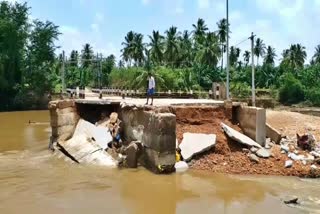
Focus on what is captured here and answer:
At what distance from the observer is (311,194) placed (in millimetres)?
12078

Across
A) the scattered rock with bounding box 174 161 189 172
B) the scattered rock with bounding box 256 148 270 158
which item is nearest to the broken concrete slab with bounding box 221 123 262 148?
the scattered rock with bounding box 256 148 270 158

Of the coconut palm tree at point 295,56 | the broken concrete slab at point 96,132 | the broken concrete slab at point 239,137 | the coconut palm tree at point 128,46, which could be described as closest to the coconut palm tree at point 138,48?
the coconut palm tree at point 128,46

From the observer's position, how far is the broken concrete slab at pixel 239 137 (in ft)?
51.7

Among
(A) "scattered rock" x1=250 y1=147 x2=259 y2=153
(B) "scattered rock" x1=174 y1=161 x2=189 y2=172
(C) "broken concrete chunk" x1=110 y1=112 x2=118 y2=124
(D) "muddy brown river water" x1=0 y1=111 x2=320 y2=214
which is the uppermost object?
(C) "broken concrete chunk" x1=110 y1=112 x2=118 y2=124

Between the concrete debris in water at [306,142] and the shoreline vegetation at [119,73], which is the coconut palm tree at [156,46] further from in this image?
the concrete debris in water at [306,142]

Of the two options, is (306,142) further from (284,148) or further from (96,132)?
(96,132)

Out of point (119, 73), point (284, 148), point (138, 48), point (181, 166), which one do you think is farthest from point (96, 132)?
point (138, 48)

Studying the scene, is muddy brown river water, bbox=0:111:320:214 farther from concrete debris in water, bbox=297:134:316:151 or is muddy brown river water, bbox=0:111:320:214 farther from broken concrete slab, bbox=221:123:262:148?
concrete debris in water, bbox=297:134:316:151

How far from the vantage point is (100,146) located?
17.2 metres

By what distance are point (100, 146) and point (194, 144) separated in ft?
12.5

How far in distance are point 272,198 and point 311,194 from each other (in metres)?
1.13

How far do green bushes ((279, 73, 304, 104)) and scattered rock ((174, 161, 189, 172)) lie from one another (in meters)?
41.7

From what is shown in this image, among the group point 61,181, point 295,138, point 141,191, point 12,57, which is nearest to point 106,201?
point 141,191

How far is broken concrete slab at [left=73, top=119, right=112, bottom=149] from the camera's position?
1750cm
